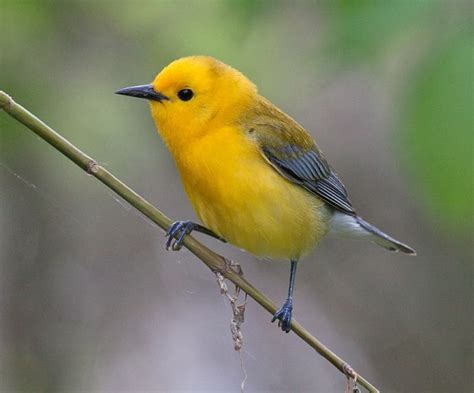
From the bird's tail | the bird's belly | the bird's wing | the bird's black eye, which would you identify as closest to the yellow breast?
the bird's belly

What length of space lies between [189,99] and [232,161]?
0.37 meters

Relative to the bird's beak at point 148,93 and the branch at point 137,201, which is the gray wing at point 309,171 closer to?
the bird's beak at point 148,93

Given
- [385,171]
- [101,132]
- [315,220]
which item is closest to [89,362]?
[101,132]

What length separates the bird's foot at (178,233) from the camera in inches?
138

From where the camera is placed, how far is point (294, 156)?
14.2 feet

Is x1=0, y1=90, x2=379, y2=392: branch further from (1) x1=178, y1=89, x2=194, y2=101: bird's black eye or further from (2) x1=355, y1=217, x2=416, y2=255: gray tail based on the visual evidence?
(2) x1=355, y1=217, x2=416, y2=255: gray tail

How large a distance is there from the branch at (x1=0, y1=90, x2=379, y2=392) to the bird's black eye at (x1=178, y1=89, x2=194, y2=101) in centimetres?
87

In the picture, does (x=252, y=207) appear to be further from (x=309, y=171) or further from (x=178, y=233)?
(x=309, y=171)

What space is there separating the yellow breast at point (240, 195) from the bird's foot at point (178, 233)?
10cm

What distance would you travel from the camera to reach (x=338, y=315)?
700 cm

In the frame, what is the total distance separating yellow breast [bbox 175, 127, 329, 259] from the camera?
3744 mm

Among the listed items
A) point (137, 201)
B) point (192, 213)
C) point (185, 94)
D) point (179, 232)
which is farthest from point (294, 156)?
point (192, 213)

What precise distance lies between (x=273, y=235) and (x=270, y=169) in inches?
13.9

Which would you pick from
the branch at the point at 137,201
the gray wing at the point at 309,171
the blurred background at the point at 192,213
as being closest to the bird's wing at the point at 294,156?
the gray wing at the point at 309,171
